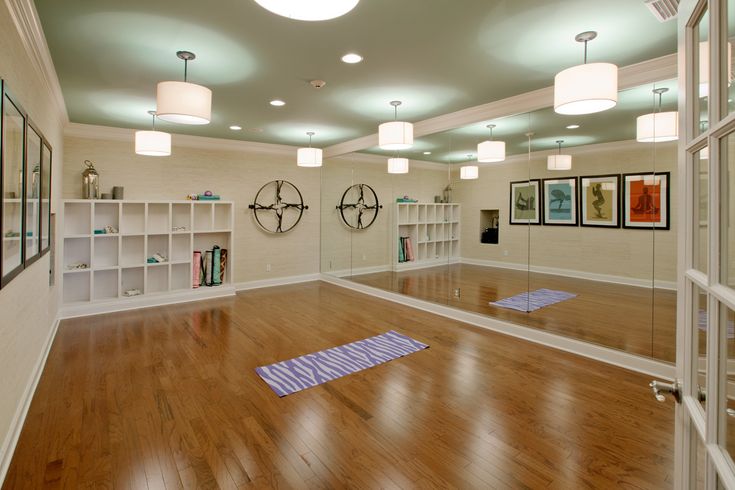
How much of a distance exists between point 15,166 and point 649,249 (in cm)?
445

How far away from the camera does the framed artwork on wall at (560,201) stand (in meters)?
3.88

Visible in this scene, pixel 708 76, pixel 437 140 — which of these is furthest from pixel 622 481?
pixel 437 140

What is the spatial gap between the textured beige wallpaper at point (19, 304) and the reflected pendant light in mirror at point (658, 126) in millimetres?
4347

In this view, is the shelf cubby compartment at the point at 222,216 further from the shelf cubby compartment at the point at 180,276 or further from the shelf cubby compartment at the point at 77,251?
the shelf cubby compartment at the point at 77,251

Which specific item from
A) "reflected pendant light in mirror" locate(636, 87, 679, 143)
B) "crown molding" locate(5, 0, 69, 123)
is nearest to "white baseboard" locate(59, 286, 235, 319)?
"crown molding" locate(5, 0, 69, 123)

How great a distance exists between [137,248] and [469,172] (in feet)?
16.2

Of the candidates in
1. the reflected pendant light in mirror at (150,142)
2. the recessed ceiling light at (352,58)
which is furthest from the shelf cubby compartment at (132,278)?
the recessed ceiling light at (352,58)

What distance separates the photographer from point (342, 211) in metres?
7.21

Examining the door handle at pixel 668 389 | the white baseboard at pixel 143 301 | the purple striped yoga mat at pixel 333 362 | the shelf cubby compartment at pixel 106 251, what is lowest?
the purple striped yoga mat at pixel 333 362

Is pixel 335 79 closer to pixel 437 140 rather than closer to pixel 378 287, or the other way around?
pixel 437 140

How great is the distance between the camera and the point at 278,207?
7.09 m

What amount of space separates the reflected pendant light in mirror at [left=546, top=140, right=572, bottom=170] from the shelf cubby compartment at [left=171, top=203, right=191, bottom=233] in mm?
5116

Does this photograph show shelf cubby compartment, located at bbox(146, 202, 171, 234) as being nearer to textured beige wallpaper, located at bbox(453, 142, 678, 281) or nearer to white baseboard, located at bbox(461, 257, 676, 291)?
textured beige wallpaper, located at bbox(453, 142, 678, 281)

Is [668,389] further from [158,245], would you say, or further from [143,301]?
[158,245]
